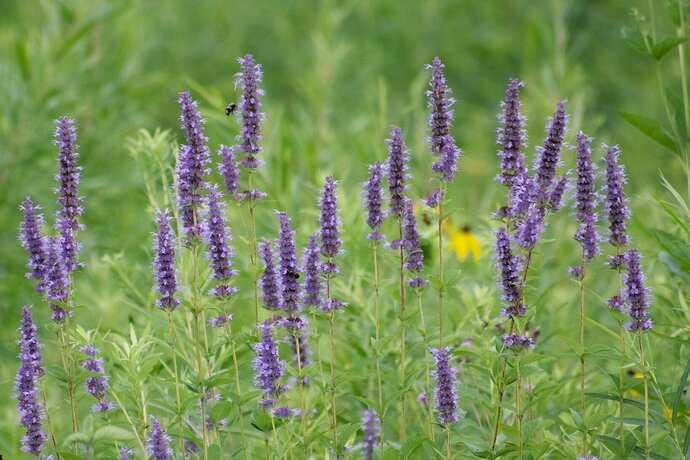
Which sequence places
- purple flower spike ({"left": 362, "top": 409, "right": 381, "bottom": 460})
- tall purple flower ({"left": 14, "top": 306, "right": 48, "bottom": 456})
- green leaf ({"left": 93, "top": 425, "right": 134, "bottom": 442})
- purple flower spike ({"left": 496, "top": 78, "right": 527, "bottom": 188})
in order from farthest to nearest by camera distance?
purple flower spike ({"left": 362, "top": 409, "right": 381, "bottom": 460}) < purple flower spike ({"left": 496, "top": 78, "right": 527, "bottom": 188}) < tall purple flower ({"left": 14, "top": 306, "right": 48, "bottom": 456}) < green leaf ({"left": 93, "top": 425, "right": 134, "bottom": 442})

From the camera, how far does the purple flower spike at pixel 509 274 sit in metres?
2.12

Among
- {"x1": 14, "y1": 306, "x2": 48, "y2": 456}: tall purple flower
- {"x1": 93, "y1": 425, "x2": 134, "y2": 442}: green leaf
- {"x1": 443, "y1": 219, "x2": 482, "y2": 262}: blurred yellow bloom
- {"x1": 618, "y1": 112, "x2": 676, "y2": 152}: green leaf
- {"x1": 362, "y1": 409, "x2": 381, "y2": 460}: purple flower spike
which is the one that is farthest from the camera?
{"x1": 443, "y1": 219, "x2": 482, "y2": 262}: blurred yellow bloom

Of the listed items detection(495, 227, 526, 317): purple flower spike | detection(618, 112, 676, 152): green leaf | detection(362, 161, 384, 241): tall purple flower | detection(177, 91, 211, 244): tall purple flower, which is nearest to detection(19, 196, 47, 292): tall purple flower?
detection(177, 91, 211, 244): tall purple flower

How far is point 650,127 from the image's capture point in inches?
109

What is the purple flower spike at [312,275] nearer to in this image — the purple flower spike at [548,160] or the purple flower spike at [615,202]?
the purple flower spike at [548,160]

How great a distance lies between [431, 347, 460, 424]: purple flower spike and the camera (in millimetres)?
2148

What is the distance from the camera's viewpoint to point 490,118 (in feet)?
28.9

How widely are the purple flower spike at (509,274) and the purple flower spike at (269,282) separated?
18.4 inches

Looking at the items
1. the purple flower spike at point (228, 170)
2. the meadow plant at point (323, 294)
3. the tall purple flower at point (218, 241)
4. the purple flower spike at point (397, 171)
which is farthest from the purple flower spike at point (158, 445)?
the purple flower spike at point (397, 171)

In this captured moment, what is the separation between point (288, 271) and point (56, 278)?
479 millimetres

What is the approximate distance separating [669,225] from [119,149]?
357 centimetres

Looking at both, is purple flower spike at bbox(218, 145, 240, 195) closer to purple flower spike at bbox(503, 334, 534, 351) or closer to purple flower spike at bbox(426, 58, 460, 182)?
purple flower spike at bbox(426, 58, 460, 182)

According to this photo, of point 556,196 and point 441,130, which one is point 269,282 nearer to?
point 441,130

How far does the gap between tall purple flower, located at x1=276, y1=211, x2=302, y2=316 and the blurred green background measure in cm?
38
